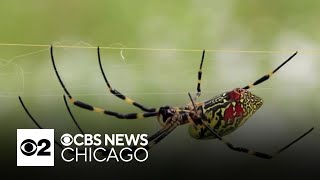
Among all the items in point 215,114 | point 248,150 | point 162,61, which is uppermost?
point 162,61

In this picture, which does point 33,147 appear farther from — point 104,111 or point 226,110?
point 226,110

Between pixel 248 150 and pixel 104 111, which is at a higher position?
pixel 104 111

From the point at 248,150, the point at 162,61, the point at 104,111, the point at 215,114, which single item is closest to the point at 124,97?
the point at 104,111

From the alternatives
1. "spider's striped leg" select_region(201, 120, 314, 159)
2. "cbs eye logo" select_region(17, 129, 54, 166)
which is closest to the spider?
"spider's striped leg" select_region(201, 120, 314, 159)

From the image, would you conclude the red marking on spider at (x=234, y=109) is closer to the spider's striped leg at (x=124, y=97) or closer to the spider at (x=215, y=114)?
the spider at (x=215, y=114)

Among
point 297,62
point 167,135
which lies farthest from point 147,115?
point 297,62

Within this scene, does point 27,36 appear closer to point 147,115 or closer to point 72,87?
point 72,87

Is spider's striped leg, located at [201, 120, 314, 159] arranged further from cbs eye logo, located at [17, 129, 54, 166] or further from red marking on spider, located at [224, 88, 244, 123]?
cbs eye logo, located at [17, 129, 54, 166]
